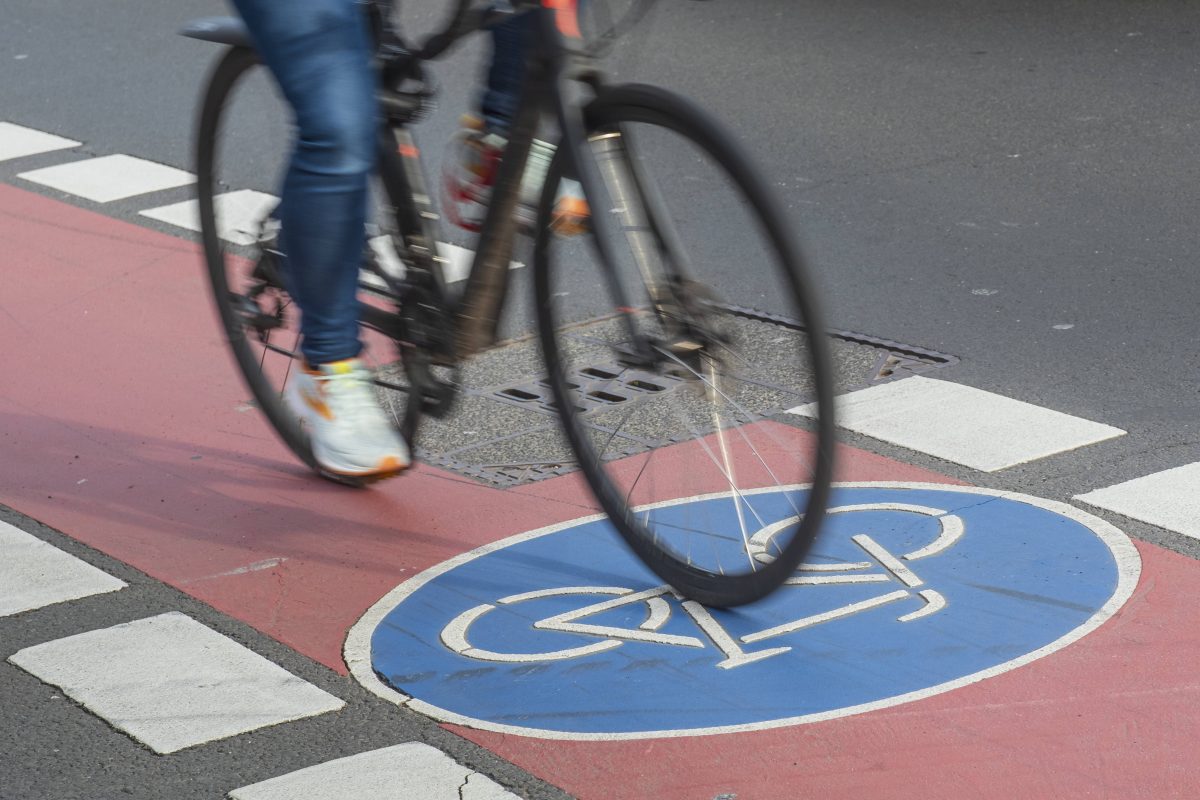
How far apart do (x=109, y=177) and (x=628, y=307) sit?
15.1 feet

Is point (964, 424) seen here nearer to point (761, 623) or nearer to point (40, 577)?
point (761, 623)

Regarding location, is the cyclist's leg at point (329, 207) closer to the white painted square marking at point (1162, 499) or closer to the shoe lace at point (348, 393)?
the shoe lace at point (348, 393)

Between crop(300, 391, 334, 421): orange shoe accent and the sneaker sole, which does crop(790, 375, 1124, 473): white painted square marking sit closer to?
the sneaker sole

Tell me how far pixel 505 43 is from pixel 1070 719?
163 centimetres

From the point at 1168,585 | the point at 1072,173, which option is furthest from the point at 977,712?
the point at 1072,173

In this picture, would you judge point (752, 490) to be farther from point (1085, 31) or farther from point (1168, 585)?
point (1085, 31)

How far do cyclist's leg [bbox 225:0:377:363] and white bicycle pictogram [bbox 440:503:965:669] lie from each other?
697mm

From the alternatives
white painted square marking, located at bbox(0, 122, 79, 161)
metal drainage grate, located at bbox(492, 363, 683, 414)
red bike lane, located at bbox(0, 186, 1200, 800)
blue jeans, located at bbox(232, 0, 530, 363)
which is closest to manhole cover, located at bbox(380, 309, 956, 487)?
metal drainage grate, located at bbox(492, 363, 683, 414)

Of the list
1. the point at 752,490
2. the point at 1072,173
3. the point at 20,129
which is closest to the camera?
the point at 752,490

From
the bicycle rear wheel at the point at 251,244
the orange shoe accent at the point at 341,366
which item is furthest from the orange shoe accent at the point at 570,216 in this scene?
the bicycle rear wheel at the point at 251,244

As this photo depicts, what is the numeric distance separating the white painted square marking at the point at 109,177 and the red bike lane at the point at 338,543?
53cm

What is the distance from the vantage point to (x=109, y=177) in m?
7.33

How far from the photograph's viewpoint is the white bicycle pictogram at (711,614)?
10.8 ft

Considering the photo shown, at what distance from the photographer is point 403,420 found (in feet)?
13.4
